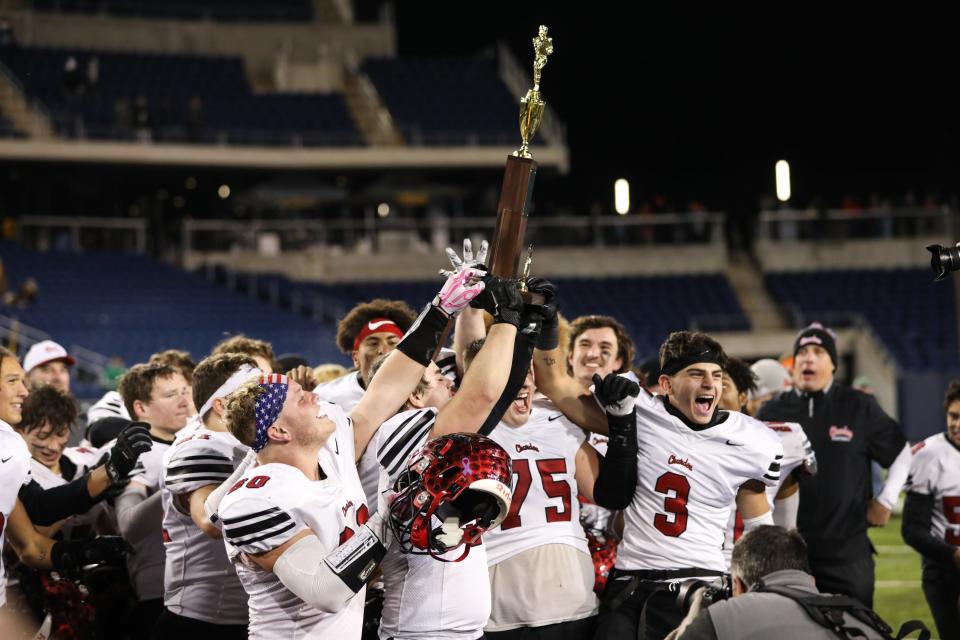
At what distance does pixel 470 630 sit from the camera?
3590 mm

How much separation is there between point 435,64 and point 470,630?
25.8 meters

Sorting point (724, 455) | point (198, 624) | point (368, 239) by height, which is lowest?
point (198, 624)

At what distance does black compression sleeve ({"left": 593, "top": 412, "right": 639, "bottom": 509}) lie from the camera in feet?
13.9

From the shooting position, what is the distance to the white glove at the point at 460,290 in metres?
3.59

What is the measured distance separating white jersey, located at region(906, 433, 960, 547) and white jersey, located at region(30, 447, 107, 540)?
423 centimetres

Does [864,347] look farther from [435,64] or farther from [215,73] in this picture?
[215,73]

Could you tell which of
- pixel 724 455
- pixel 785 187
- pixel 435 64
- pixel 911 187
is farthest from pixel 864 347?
pixel 724 455

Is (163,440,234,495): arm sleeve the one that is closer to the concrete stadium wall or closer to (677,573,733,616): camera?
(677,573,733,616): camera

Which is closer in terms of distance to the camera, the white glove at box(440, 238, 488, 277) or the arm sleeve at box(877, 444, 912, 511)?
the white glove at box(440, 238, 488, 277)

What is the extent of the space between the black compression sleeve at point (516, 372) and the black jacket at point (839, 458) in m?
2.81

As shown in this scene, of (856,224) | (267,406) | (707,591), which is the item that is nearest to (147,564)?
(267,406)

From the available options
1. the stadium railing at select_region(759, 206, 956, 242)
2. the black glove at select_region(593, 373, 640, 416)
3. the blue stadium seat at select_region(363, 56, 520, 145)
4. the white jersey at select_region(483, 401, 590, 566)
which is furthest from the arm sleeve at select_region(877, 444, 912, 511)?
the blue stadium seat at select_region(363, 56, 520, 145)

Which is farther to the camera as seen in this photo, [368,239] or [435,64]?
[435,64]

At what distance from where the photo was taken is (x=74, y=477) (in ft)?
17.3
